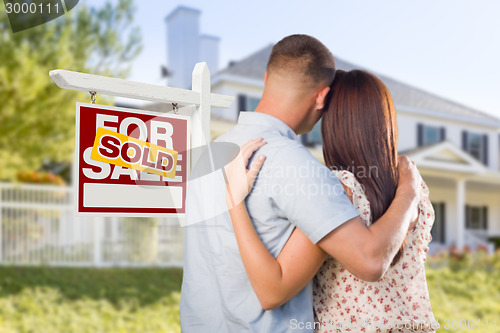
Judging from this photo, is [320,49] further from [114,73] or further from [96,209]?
[114,73]

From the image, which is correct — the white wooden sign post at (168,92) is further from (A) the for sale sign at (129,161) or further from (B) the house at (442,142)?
(B) the house at (442,142)

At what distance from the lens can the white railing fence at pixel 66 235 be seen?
10203mm

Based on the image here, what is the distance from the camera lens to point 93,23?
10.5 metres

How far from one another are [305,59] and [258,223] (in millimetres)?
582

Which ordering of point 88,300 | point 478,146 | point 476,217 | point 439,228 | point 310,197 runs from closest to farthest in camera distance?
point 310,197
point 88,300
point 439,228
point 478,146
point 476,217

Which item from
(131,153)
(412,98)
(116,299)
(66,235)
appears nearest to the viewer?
(131,153)

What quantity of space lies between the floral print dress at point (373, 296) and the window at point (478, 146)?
18285 mm

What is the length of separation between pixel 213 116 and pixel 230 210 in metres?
11.0

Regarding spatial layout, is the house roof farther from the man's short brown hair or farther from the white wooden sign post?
the man's short brown hair

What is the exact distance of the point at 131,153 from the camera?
1.87m

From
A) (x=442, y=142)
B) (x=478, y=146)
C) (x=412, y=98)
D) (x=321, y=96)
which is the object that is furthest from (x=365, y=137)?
(x=478, y=146)

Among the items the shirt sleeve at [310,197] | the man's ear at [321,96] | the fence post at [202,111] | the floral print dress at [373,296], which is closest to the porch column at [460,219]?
the floral print dress at [373,296]

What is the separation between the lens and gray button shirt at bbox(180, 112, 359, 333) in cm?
154

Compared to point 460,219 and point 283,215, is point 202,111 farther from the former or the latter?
point 460,219
